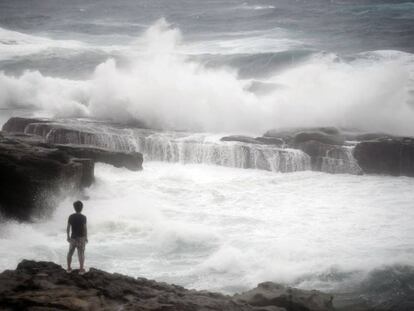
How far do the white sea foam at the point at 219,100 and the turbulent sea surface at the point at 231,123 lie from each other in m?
0.06

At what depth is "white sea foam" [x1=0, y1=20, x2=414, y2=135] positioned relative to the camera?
18312 millimetres

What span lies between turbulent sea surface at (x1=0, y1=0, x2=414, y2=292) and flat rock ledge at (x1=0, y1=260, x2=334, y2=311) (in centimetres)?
144

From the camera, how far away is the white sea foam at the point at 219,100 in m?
18.3

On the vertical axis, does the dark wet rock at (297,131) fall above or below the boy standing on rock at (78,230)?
above

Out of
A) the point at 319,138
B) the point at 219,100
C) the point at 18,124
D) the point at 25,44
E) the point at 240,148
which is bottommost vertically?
the point at 240,148

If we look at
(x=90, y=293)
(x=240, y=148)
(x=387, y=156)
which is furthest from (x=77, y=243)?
(x=387, y=156)

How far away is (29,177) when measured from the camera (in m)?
10.2

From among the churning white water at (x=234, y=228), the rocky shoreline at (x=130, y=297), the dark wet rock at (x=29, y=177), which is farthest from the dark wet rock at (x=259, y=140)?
the rocky shoreline at (x=130, y=297)

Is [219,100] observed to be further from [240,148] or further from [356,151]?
[356,151]

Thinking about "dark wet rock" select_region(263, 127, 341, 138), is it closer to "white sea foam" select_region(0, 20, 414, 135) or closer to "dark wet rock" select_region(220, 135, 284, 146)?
"dark wet rock" select_region(220, 135, 284, 146)

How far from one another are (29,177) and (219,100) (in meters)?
10.7

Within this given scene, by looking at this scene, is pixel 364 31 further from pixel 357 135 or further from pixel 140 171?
pixel 140 171

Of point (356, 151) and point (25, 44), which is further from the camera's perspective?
point (25, 44)

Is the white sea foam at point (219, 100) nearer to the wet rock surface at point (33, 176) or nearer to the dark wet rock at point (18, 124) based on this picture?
the dark wet rock at point (18, 124)
